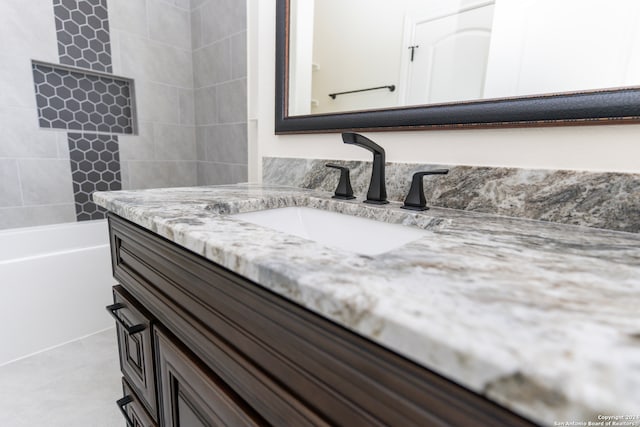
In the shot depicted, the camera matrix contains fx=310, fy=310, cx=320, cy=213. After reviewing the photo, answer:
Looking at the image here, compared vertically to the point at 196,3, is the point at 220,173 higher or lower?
lower

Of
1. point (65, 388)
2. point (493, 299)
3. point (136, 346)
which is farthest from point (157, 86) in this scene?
point (493, 299)

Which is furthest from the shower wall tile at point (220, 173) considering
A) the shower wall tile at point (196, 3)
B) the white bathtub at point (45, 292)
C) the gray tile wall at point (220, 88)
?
the shower wall tile at point (196, 3)

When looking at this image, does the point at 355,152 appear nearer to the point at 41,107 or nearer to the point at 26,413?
the point at 26,413

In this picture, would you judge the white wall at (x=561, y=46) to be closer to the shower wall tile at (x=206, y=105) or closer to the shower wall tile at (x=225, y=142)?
the shower wall tile at (x=225, y=142)

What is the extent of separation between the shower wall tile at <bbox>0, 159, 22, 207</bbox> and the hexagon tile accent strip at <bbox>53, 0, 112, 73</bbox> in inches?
23.3

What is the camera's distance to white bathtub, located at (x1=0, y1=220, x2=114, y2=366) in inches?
49.3

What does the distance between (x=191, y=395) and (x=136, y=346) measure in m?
0.28

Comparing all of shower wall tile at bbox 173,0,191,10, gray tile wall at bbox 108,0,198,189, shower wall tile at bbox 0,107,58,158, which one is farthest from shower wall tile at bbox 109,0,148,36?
shower wall tile at bbox 0,107,58,158

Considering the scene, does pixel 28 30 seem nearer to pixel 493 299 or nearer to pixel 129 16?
pixel 129 16

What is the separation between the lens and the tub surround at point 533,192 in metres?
0.52

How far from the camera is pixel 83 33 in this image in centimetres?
165

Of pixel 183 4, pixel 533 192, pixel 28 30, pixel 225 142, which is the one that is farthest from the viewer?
pixel 183 4

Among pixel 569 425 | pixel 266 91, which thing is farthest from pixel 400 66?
pixel 569 425

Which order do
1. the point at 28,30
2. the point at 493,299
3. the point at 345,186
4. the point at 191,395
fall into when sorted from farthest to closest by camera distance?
1. the point at 28,30
2. the point at 345,186
3. the point at 191,395
4. the point at 493,299
